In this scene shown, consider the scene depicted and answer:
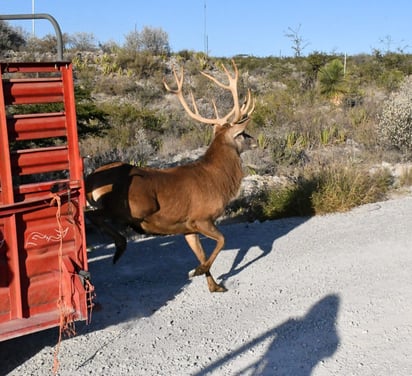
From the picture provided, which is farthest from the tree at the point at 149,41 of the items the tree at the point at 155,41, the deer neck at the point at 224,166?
the deer neck at the point at 224,166

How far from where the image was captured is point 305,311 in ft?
21.4

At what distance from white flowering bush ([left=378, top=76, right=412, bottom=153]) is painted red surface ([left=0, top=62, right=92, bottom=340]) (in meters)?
13.8

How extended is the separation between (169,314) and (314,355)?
5.90ft

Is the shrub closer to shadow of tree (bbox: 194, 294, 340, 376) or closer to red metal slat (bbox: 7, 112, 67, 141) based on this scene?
shadow of tree (bbox: 194, 294, 340, 376)

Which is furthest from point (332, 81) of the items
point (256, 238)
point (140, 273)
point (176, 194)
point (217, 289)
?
point (176, 194)

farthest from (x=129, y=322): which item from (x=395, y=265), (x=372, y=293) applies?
(x=395, y=265)

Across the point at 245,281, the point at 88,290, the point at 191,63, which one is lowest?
the point at 245,281

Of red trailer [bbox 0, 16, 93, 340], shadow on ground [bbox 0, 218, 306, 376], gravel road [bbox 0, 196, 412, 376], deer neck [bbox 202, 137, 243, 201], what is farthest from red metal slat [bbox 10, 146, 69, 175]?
deer neck [bbox 202, 137, 243, 201]

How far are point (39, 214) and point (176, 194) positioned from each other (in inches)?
86.6

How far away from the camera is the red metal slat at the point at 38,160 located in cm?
474

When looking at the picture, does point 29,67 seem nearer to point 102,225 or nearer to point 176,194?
point 102,225

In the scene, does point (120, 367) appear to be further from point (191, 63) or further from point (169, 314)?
point (191, 63)

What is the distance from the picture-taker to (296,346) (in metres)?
5.65

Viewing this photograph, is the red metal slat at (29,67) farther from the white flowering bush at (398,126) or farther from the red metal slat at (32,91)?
the white flowering bush at (398,126)
